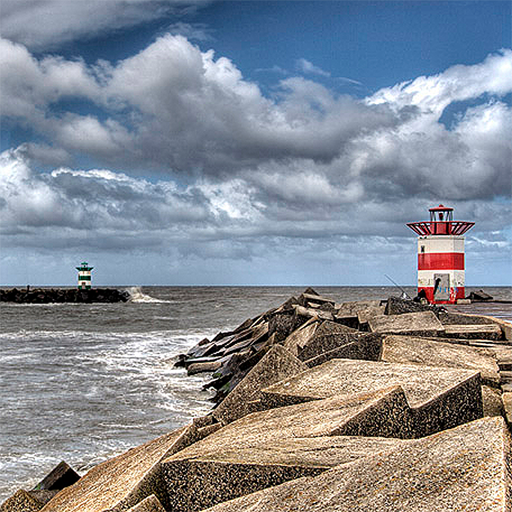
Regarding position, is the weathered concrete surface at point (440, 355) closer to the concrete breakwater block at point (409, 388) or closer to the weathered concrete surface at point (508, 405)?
the weathered concrete surface at point (508, 405)

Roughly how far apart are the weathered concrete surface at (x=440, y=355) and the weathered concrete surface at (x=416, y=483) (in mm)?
2039

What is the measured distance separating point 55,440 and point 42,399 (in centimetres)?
258

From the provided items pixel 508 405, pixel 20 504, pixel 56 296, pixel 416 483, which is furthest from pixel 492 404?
pixel 56 296

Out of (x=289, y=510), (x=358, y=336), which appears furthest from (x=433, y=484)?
(x=358, y=336)

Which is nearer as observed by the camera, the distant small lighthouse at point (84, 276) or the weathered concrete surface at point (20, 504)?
the weathered concrete surface at point (20, 504)

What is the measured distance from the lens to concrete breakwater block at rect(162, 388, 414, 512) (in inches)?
87.4

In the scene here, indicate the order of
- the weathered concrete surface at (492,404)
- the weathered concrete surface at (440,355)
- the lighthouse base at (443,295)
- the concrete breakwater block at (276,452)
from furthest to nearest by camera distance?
1. the lighthouse base at (443,295)
2. the weathered concrete surface at (440,355)
3. the weathered concrete surface at (492,404)
4. the concrete breakwater block at (276,452)

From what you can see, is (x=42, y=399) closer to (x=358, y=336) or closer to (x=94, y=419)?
(x=94, y=419)

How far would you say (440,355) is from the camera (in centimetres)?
446

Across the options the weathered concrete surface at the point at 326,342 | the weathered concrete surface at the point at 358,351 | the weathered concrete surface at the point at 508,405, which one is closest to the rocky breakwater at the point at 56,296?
the weathered concrete surface at the point at 326,342

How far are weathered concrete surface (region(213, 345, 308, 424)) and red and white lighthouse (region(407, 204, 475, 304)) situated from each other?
38.0 ft

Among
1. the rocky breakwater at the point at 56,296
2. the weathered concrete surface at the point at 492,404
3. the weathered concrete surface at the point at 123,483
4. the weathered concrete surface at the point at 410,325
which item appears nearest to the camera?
the weathered concrete surface at the point at 123,483

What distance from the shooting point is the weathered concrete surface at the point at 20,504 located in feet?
10.4

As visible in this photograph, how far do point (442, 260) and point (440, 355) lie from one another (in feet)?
37.4
